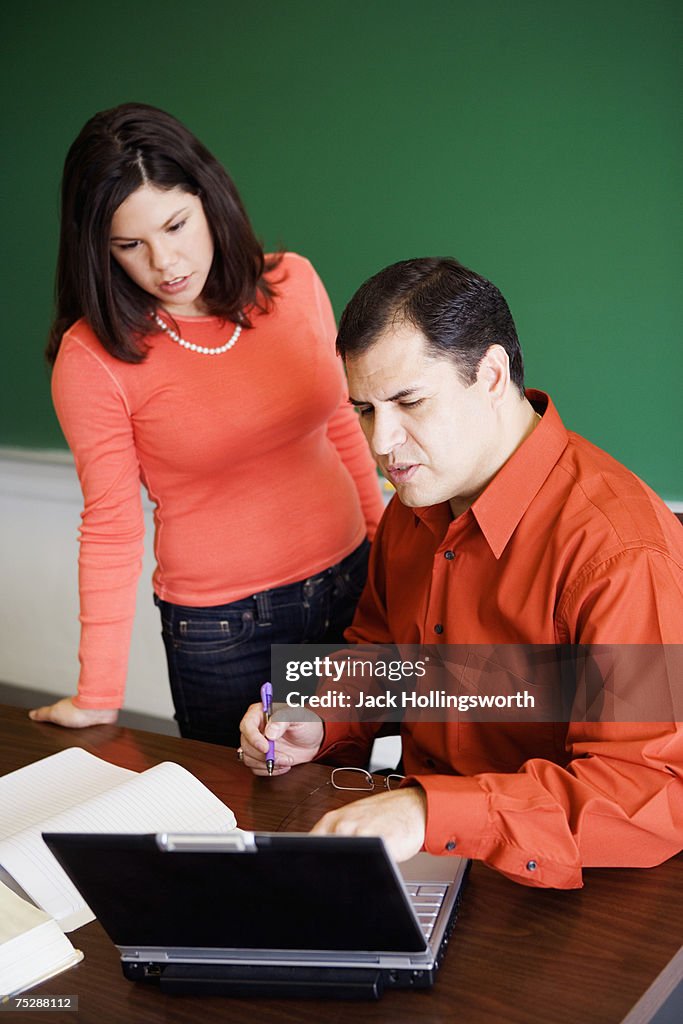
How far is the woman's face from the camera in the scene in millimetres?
1657

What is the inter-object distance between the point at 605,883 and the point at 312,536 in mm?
895

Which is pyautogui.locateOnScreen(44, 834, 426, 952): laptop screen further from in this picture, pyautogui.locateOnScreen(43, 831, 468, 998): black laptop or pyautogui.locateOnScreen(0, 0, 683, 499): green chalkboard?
pyautogui.locateOnScreen(0, 0, 683, 499): green chalkboard

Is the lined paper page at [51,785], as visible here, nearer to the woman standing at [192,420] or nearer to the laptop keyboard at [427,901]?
the woman standing at [192,420]

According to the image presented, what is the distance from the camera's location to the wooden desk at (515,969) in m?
1.02

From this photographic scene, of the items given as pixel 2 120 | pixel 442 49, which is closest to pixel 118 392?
→ pixel 442 49

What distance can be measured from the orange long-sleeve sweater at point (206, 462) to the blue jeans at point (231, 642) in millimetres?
27

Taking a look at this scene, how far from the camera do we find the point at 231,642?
1.88 m

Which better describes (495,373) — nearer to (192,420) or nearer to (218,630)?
(192,420)

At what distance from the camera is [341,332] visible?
54.6 inches

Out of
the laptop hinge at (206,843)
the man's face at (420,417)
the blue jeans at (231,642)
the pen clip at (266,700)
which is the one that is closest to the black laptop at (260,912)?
the laptop hinge at (206,843)

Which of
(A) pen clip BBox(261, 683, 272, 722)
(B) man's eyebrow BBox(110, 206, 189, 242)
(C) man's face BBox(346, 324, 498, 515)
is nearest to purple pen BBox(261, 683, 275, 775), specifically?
(A) pen clip BBox(261, 683, 272, 722)

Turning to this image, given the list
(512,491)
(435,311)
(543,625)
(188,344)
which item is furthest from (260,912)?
(188,344)

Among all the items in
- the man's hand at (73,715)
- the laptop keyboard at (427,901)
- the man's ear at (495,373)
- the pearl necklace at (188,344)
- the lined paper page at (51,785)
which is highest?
the man's ear at (495,373)

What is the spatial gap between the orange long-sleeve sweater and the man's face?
47 centimetres
